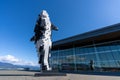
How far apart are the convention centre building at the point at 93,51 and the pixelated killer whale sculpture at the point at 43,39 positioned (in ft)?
43.8

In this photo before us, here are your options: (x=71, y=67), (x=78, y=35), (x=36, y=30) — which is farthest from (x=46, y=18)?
(x=71, y=67)

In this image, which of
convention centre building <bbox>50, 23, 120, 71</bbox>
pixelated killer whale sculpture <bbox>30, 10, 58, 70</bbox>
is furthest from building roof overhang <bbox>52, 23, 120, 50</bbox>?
pixelated killer whale sculpture <bbox>30, 10, 58, 70</bbox>

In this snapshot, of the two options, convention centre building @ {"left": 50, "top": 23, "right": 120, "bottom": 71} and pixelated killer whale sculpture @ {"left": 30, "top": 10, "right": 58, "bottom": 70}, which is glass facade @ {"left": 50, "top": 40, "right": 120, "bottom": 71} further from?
pixelated killer whale sculpture @ {"left": 30, "top": 10, "right": 58, "bottom": 70}

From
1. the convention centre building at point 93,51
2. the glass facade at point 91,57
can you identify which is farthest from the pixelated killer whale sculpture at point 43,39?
the glass facade at point 91,57

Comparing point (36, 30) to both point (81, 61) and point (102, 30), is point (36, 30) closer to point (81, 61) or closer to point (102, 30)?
point (102, 30)

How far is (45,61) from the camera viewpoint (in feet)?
27.8

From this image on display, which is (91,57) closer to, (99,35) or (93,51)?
(93,51)

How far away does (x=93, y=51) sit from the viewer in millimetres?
27703

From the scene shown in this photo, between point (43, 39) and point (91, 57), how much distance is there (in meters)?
20.3

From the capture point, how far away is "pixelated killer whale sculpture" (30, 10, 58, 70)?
27.7ft

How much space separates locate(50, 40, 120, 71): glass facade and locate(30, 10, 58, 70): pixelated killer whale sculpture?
17.0m

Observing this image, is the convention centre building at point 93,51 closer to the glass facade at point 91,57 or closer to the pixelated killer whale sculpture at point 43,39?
the glass facade at point 91,57

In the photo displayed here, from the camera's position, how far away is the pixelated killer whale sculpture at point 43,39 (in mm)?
8430

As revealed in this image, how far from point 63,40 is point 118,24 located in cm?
1141
